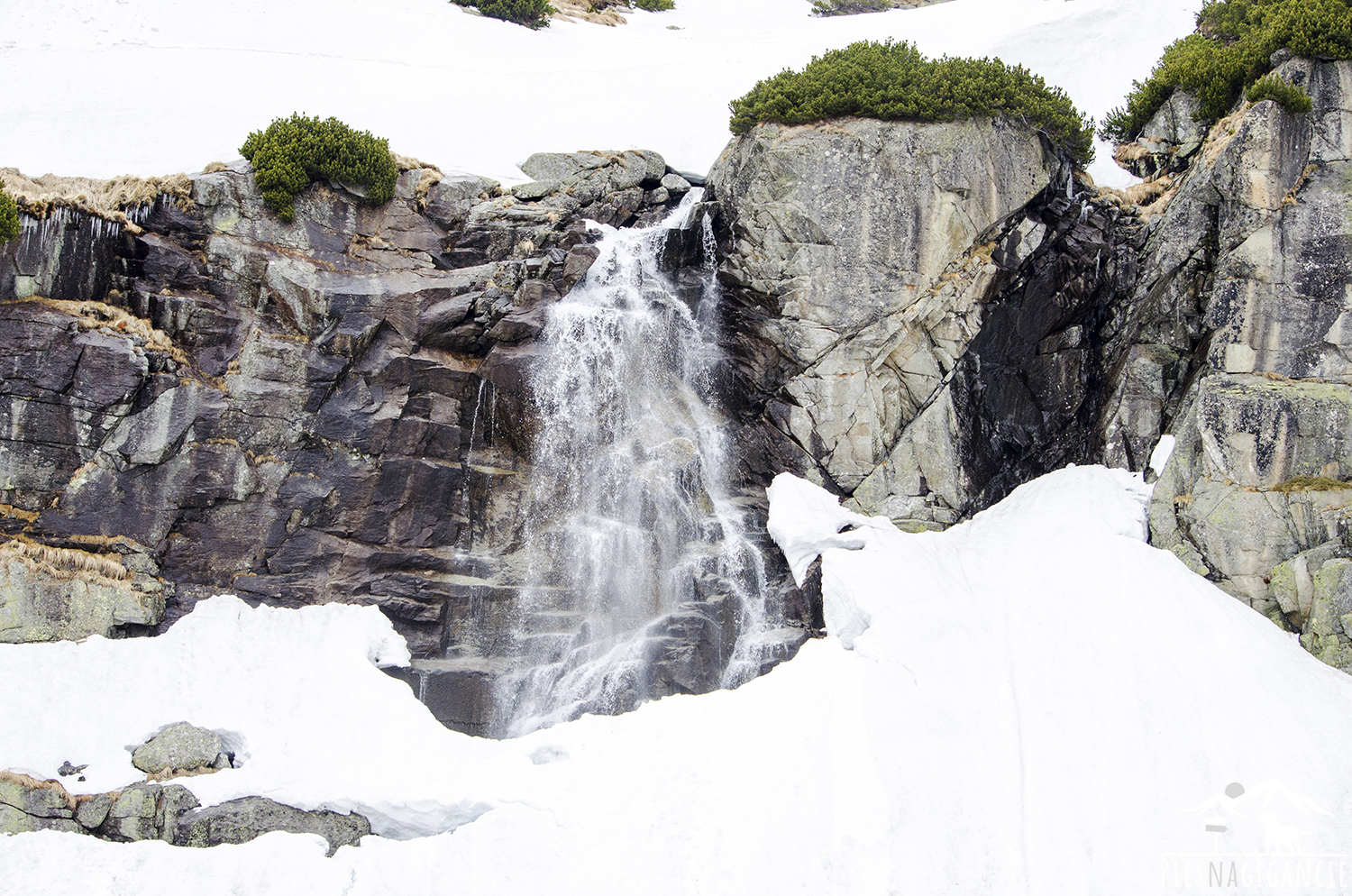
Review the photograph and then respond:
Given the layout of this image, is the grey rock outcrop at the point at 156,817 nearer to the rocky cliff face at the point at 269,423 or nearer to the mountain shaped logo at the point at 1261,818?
the rocky cliff face at the point at 269,423

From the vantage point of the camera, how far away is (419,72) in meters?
24.4

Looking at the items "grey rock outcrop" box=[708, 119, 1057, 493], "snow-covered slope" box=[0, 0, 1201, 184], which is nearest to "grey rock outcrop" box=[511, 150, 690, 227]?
"snow-covered slope" box=[0, 0, 1201, 184]

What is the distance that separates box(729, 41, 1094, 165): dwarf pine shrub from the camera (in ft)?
56.8

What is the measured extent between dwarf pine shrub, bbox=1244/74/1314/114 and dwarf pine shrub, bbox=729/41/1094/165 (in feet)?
12.1

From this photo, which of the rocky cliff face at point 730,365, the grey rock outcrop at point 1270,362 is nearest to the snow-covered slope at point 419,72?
the rocky cliff face at point 730,365

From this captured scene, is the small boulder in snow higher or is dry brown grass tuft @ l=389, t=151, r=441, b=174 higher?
dry brown grass tuft @ l=389, t=151, r=441, b=174

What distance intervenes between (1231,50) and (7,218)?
79.3 feet

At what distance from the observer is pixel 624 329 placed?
58.1ft

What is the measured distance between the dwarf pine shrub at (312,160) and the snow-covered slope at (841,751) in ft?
29.2

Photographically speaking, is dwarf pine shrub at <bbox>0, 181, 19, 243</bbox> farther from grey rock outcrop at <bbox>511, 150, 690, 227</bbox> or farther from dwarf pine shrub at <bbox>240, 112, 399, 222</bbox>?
grey rock outcrop at <bbox>511, 150, 690, 227</bbox>

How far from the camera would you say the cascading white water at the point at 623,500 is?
47.9 ft

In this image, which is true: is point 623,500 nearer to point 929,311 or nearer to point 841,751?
point 841,751

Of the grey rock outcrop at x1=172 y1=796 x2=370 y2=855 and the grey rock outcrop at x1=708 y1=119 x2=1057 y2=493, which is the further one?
the grey rock outcrop at x1=708 y1=119 x2=1057 y2=493

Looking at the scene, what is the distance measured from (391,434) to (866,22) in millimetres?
26357
